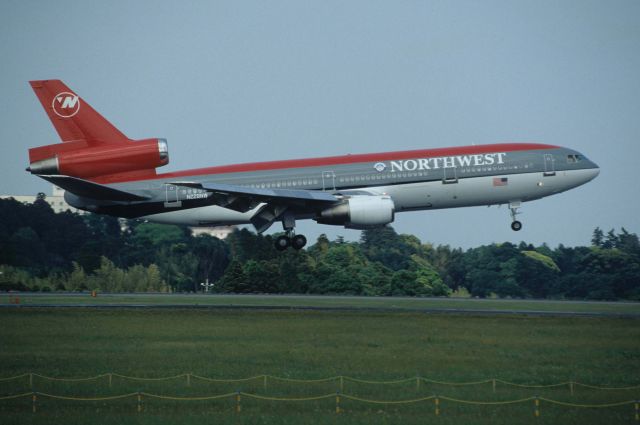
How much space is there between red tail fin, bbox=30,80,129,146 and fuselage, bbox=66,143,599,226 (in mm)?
2447

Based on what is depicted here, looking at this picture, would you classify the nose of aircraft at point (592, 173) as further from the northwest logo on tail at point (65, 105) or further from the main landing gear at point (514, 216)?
the northwest logo on tail at point (65, 105)

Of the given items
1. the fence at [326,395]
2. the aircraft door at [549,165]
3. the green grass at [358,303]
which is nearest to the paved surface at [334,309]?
the green grass at [358,303]

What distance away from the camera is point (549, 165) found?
178 ft

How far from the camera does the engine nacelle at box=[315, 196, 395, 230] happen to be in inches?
1984

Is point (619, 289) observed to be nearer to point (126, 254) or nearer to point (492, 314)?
point (492, 314)

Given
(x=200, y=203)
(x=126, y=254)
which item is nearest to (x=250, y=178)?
(x=200, y=203)

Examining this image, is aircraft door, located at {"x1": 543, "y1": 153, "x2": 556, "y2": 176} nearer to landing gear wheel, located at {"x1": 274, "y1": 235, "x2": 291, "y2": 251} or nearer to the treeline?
landing gear wheel, located at {"x1": 274, "y1": 235, "x2": 291, "y2": 251}

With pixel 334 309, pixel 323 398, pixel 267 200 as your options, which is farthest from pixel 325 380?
pixel 267 200

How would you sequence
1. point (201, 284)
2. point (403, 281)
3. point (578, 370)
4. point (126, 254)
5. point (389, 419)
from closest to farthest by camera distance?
point (389, 419), point (578, 370), point (403, 281), point (201, 284), point (126, 254)

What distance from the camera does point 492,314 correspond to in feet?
153

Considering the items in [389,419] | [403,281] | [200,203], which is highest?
[200,203]

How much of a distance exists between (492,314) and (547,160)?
467 inches

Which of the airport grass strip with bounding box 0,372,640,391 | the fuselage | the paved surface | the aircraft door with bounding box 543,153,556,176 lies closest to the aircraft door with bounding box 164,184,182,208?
the fuselage

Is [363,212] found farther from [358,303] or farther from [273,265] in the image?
[273,265]
